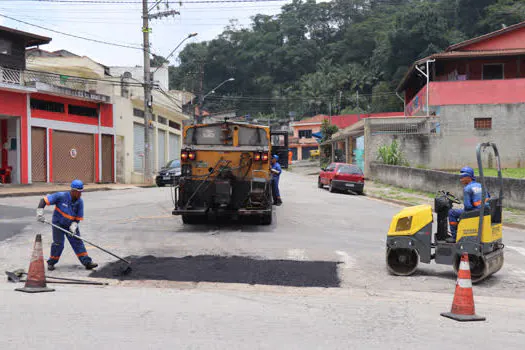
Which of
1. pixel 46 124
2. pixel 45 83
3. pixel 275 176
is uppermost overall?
pixel 45 83

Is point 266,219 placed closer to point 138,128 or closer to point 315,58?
point 138,128

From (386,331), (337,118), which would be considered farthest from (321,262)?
(337,118)

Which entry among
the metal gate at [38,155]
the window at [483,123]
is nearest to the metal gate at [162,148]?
the metal gate at [38,155]

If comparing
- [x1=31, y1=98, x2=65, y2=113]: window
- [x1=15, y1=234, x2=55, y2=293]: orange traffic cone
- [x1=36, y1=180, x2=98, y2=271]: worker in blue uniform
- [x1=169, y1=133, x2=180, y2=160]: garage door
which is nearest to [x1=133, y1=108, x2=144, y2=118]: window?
[x1=31, y1=98, x2=65, y2=113]: window

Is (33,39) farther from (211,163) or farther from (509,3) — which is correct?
(509,3)

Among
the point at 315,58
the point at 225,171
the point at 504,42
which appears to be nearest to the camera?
the point at 225,171

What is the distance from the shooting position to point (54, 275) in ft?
28.4

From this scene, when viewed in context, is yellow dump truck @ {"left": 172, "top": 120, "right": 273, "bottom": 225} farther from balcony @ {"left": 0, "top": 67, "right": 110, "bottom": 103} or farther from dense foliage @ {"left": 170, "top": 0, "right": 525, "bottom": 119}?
dense foliage @ {"left": 170, "top": 0, "right": 525, "bottom": 119}

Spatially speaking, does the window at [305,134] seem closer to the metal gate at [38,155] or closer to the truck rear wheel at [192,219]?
the metal gate at [38,155]

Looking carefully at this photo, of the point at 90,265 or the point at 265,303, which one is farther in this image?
the point at 90,265

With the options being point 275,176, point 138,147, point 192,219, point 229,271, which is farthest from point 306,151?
point 229,271

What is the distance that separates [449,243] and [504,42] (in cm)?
3529

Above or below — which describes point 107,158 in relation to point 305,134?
below

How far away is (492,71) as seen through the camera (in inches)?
1414
